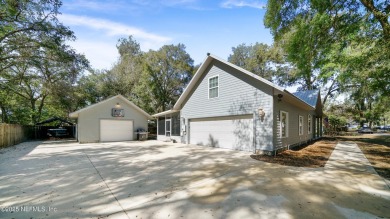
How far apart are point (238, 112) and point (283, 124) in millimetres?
2522

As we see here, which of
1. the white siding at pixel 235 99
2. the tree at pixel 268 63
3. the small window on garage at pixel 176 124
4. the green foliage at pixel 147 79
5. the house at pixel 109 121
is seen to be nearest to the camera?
the white siding at pixel 235 99

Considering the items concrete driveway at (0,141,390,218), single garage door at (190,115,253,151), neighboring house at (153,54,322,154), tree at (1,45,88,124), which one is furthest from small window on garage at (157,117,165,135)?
concrete driveway at (0,141,390,218)

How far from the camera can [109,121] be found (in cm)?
1706

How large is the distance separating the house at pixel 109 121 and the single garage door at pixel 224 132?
7388 millimetres

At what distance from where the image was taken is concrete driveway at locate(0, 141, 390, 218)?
334 cm

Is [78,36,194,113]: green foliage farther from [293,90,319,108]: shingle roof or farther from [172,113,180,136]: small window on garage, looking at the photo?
[293,90,319,108]: shingle roof

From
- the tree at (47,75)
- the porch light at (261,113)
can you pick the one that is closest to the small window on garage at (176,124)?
the tree at (47,75)

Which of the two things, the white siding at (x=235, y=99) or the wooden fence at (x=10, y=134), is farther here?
the wooden fence at (x=10, y=134)

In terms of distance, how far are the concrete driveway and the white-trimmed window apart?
11.0 ft

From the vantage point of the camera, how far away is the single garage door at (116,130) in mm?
16705

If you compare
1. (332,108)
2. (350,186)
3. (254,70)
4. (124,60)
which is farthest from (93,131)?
(332,108)

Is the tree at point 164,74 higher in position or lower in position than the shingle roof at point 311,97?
higher

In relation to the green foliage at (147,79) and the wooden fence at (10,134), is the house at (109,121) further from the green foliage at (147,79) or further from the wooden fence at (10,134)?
the green foliage at (147,79)

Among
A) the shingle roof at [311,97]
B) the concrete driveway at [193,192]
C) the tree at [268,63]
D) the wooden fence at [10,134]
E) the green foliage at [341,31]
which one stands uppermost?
the tree at [268,63]
